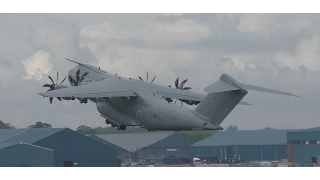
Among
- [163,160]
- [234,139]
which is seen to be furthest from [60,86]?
[234,139]

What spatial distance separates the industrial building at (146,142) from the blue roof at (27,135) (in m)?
4.94

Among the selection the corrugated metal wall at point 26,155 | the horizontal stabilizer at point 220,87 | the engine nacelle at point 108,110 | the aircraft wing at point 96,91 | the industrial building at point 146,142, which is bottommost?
the corrugated metal wall at point 26,155

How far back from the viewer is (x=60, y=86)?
60438 mm

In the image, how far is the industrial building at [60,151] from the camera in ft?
214

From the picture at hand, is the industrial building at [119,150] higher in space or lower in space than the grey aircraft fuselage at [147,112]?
lower

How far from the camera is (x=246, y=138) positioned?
271 feet

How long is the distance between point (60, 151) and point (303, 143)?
1088 inches

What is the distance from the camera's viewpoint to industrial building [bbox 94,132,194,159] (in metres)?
68.4

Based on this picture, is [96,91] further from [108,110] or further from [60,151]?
[60,151]

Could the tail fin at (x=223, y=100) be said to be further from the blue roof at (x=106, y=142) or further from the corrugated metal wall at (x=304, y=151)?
the corrugated metal wall at (x=304, y=151)

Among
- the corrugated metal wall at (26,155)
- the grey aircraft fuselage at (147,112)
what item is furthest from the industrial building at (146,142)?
the grey aircraft fuselage at (147,112)

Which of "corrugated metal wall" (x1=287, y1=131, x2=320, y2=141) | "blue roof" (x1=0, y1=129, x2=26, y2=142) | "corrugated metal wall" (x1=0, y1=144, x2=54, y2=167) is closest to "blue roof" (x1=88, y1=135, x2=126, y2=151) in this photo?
"corrugated metal wall" (x1=0, y1=144, x2=54, y2=167)
